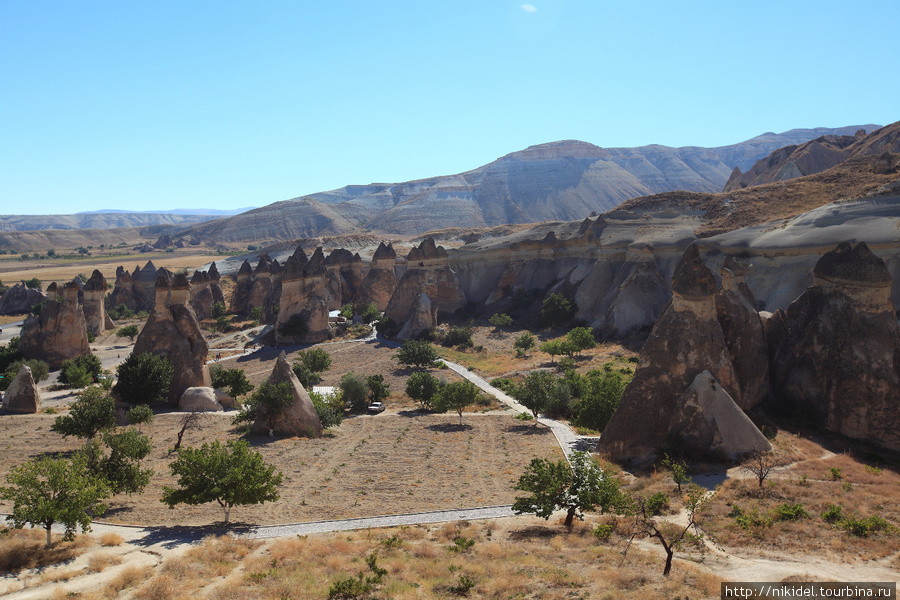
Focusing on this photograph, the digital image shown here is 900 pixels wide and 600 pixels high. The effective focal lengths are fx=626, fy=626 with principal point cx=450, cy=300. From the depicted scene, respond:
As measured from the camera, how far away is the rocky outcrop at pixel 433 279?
52156mm

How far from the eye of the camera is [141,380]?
82.9ft

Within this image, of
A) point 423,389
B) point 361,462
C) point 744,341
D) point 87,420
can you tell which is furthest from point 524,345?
point 87,420

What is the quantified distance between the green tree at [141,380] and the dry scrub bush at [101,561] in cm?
1392

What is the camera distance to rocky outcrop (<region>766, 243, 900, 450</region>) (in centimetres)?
1820

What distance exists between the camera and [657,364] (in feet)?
59.1

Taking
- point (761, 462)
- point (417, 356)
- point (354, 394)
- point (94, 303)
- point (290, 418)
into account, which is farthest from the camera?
point (94, 303)

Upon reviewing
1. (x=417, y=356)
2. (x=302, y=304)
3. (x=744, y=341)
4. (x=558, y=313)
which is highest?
(x=744, y=341)

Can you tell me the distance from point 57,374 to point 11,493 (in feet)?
89.2

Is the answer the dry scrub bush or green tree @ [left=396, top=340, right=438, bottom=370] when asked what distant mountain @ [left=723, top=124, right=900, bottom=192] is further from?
the dry scrub bush

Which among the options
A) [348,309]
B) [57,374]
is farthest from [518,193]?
[57,374]

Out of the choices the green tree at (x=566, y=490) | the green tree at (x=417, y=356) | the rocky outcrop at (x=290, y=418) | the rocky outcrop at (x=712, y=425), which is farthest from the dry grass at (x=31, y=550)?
the green tree at (x=417, y=356)

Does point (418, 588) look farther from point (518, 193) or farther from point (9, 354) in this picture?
point (518, 193)

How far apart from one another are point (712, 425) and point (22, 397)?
26.4m

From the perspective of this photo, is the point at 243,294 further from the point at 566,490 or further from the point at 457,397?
the point at 566,490
